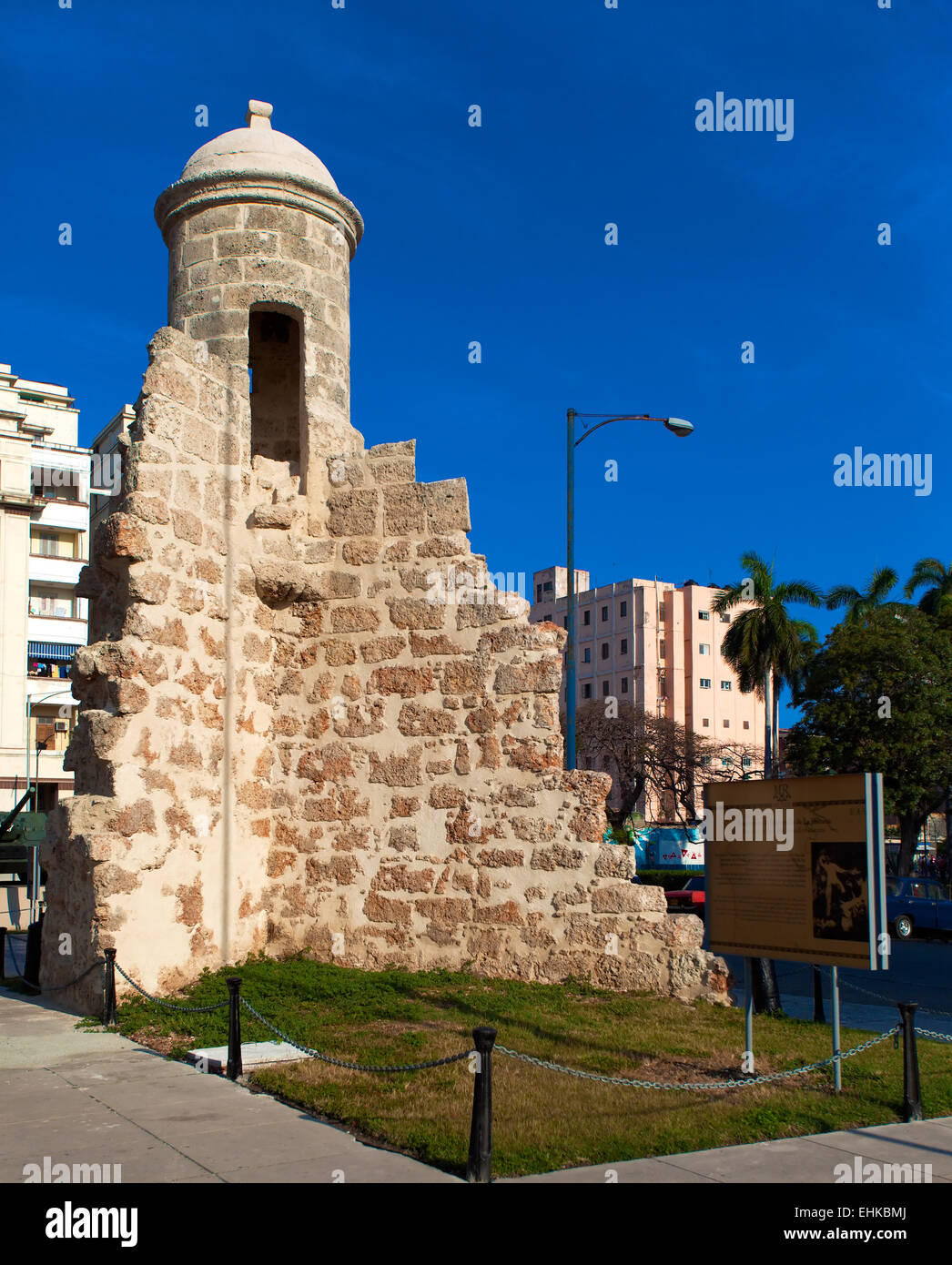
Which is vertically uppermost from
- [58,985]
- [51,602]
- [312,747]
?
[51,602]

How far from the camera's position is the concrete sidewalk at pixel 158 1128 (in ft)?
15.8

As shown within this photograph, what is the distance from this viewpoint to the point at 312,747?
10344 mm

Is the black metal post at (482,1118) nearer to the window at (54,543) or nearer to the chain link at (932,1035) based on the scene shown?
the chain link at (932,1035)

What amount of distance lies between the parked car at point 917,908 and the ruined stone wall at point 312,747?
13.2 meters

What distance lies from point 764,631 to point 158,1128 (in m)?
35.2

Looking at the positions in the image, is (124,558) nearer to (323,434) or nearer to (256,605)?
(256,605)

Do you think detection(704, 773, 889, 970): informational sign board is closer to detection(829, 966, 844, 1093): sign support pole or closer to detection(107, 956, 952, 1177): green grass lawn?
detection(829, 966, 844, 1093): sign support pole

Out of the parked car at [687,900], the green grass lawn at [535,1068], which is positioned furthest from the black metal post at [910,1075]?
the parked car at [687,900]

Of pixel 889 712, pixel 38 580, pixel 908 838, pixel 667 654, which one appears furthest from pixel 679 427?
pixel 667 654

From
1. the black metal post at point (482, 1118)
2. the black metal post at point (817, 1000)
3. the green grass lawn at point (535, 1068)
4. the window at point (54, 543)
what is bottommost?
the black metal post at point (817, 1000)

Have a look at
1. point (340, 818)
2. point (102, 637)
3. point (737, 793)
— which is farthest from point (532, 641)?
point (102, 637)

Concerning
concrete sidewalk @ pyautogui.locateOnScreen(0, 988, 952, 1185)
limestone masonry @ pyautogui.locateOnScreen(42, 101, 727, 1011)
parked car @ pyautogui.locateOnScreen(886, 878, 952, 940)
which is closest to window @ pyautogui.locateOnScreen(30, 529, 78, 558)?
parked car @ pyautogui.locateOnScreen(886, 878, 952, 940)
